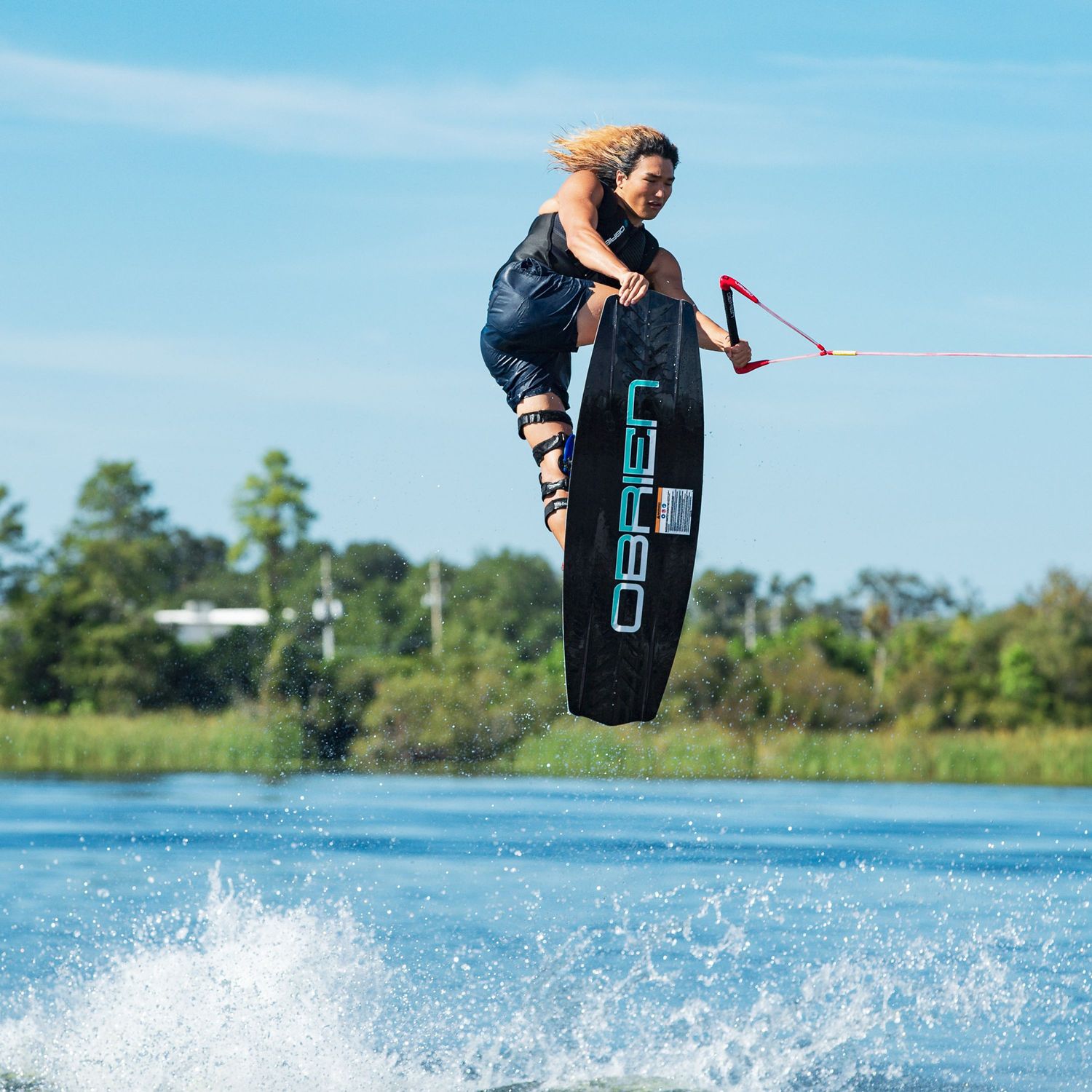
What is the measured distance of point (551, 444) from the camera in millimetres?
7500

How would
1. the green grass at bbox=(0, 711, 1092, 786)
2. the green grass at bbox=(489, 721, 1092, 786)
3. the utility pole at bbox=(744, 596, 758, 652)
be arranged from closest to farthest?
1. the green grass at bbox=(489, 721, 1092, 786)
2. the green grass at bbox=(0, 711, 1092, 786)
3. the utility pole at bbox=(744, 596, 758, 652)

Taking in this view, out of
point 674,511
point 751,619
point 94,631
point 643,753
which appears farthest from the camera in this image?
point 751,619

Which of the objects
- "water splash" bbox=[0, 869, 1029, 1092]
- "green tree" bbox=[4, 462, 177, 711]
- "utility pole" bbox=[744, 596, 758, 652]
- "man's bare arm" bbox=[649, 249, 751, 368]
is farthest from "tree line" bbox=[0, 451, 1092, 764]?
"man's bare arm" bbox=[649, 249, 751, 368]

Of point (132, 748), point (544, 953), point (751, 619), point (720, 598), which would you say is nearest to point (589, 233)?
point (544, 953)

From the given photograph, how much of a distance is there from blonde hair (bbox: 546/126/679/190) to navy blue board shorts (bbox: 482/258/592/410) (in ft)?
1.66

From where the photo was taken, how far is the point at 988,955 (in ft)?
50.2

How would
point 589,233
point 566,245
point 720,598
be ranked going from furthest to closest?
point 720,598 → point 566,245 → point 589,233

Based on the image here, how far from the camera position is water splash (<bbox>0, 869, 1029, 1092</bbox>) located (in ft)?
34.7

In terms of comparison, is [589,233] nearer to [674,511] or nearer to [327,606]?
[674,511]

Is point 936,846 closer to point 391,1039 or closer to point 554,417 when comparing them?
point 391,1039

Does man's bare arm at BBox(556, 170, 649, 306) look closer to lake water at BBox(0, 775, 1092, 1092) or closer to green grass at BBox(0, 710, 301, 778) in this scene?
lake water at BBox(0, 775, 1092, 1092)

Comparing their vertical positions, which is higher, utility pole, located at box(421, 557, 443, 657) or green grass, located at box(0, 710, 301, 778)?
utility pole, located at box(421, 557, 443, 657)

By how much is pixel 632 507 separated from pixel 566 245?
1242mm

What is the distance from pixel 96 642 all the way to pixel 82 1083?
42.7 meters
